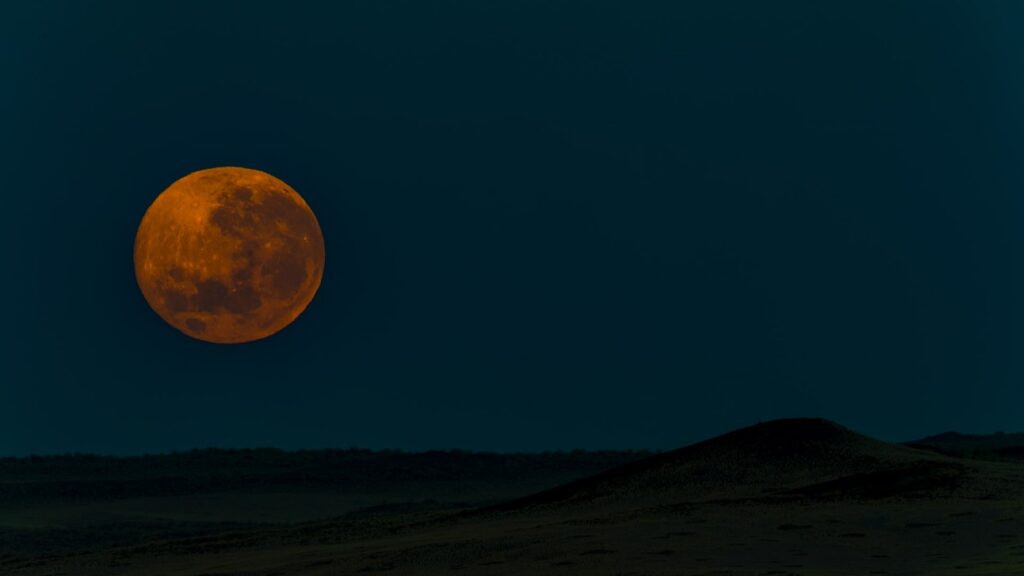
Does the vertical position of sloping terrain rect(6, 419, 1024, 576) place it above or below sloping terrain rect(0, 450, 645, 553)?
below

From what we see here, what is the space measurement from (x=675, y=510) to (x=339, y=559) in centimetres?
494

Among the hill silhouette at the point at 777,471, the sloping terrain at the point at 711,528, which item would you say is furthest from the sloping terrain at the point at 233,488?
the hill silhouette at the point at 777,471

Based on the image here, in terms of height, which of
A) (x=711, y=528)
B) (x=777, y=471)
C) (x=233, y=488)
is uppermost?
(x=233, y=488)

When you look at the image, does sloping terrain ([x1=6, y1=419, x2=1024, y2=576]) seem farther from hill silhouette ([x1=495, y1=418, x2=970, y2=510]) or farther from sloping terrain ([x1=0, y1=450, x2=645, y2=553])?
sloping terrain ([x1=0, y1=450, x2=645, y2=553])

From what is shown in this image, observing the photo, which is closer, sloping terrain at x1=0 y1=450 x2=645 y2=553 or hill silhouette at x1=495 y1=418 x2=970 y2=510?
hill silhouette at x1=495 y1=418 x2=970 y2=510

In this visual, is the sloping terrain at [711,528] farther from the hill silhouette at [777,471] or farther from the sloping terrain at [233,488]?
the sloping terrain at [233,488]

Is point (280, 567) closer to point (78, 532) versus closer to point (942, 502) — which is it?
point (942, 502)

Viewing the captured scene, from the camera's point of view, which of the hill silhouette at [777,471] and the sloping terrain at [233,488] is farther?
the sloping terrain at [233,488]

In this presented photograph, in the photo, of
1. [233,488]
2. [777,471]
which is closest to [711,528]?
[777,471]

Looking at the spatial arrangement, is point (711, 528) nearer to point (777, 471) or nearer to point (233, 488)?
point (777, 471)

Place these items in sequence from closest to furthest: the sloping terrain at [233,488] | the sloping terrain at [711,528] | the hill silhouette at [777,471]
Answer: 1. the sloping terrain at [711,528]
2. the hill silhouette at [777,471]
3. the sloping terrain at [233,488]

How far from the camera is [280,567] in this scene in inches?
731

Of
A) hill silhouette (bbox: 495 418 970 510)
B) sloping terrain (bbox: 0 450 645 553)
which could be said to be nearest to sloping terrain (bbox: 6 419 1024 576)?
hill silhouette (bbox: 495 418 970 510)

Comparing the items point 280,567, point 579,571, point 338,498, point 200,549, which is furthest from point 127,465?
point 579,571
